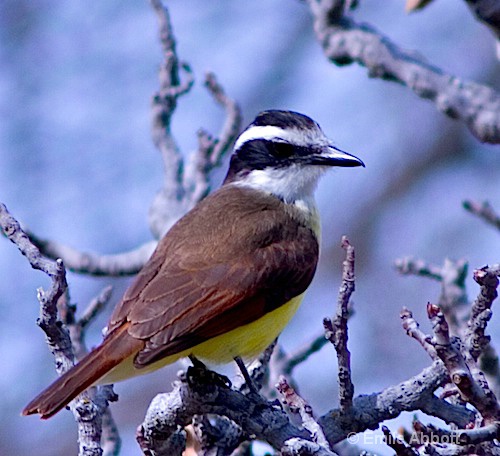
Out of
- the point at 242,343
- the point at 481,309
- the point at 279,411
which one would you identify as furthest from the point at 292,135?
the point at 481,309

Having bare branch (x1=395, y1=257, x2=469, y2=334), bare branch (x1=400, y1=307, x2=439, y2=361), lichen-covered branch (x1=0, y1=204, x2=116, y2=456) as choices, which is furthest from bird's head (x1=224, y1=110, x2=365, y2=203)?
bare branch (x1=400, y1=307, x2=439, y2=361)

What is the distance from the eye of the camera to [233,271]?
208 inches

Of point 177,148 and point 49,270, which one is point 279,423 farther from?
point 177,148

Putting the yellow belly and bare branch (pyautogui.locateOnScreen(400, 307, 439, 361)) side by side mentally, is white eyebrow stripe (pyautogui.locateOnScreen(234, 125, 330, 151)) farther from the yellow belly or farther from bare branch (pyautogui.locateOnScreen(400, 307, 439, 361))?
bare branch (pyautogui.locateOnScreen(400, 307, 439, 361))

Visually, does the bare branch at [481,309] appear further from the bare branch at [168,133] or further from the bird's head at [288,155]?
the bare branch at [168,133]

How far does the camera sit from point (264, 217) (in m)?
5.79

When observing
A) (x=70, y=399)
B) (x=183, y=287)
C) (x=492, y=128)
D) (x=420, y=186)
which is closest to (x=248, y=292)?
(x=183, y=287)

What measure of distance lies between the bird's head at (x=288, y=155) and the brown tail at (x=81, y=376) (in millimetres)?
1710

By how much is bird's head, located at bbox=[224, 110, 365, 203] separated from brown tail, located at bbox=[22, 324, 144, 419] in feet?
5.61

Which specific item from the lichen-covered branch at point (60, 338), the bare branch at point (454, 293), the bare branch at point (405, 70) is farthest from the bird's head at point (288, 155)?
the lichen-covered branch at point (60, 338)

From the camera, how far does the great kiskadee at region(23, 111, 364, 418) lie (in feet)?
15.6

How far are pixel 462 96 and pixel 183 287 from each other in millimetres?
2044

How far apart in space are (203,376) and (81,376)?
1.74ft

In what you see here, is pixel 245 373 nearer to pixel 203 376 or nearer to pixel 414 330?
pixel 203 376
